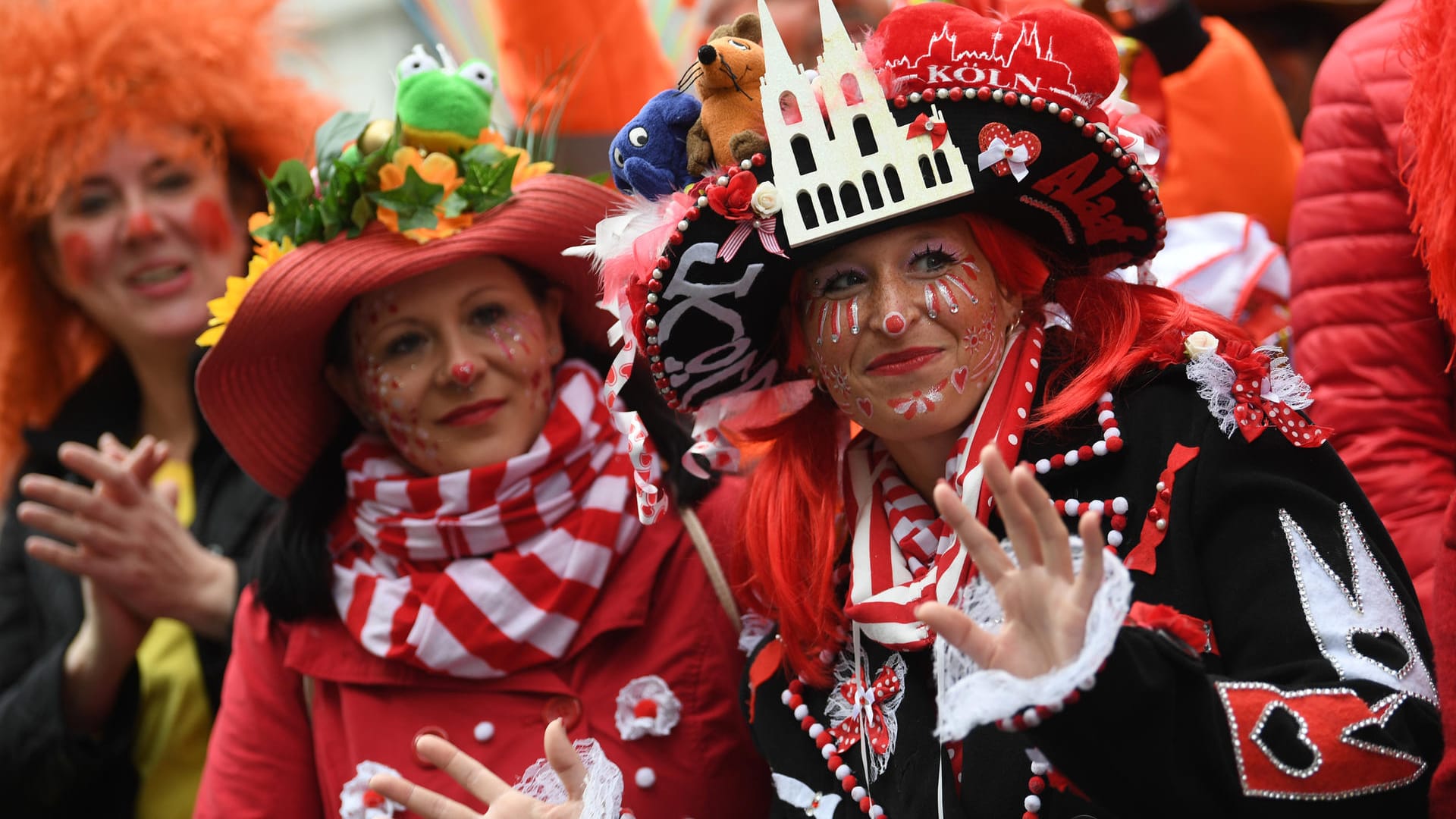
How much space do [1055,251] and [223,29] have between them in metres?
2.78

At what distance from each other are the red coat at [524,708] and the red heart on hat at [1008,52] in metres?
1.12

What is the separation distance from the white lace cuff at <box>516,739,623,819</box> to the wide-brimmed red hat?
1.03 metres

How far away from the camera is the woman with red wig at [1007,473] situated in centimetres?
178

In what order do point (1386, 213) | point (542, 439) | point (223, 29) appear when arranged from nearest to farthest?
1. point (1386, 213)
2. point (542, 439)
3. point (223, 29)

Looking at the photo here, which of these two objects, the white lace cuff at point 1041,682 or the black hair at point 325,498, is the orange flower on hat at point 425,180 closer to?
the black hair at point 325,498

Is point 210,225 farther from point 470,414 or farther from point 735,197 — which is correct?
point 735,197

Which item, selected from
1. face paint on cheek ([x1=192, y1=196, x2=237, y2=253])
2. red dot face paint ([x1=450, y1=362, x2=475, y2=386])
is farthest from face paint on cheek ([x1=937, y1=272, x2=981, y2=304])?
face paint on cheek ([x1=192, y1=196, x2=237, y2=253])

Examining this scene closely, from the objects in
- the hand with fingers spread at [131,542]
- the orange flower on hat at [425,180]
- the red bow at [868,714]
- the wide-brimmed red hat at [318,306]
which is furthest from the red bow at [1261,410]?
the hand with fingers spread at [131,542]

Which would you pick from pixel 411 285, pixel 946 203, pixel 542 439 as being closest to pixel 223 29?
pixel 411 285

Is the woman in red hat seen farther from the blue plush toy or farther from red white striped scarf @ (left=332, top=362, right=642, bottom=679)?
the blue plush toy

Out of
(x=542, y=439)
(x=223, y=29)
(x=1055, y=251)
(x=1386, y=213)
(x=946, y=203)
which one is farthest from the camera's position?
(x=223, y=29)

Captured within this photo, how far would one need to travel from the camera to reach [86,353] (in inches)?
170

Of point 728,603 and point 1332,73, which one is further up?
point 1332,73

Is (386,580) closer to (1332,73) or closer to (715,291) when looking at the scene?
(715,291)
